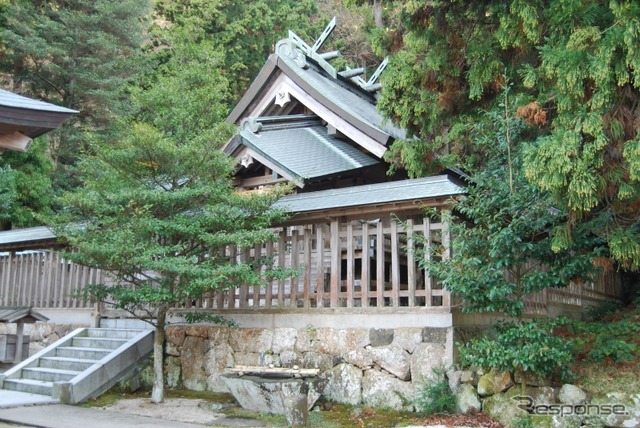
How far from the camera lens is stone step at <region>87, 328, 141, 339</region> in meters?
11.8

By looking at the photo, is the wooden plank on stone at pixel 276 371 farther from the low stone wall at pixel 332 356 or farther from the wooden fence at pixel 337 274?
the wooden fence at pixel 337 274

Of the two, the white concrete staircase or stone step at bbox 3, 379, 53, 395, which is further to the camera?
stone step at bbox 3, 379, 53, 395

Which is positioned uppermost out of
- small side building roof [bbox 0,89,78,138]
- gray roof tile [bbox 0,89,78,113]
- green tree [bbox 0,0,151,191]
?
green tree [bbox 0,0,151,191]

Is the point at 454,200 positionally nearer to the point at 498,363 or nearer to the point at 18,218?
the point at 498,363

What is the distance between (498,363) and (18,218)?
17758 mm

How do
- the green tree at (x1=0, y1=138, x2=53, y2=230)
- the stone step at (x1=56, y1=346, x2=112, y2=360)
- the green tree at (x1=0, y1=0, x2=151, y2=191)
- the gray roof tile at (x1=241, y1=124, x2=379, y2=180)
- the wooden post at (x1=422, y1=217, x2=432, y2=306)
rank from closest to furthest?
the wooden post at (x1=422, y1=217, x2=432, y2=306)
the stone step at (x1=56, y1=346, x2=112, y2=360)
the gray roof tile at (x1=241, y1=124, x2=379, y2=180)
the green tree at (x1=0, y1=138, x2=53, y2=230)
the green tree at (x1=0, y1=0, x2=151, y2=191)

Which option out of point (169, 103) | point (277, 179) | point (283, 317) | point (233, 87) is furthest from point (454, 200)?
point (233, 87)

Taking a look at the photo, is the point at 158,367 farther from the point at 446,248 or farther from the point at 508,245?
the point at 508,245

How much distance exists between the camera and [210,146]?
9648mm

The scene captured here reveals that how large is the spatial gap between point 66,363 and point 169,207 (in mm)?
3844

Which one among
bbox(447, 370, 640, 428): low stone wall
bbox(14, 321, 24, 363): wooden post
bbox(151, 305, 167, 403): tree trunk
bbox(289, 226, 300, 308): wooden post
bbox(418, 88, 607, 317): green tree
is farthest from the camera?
bbox(14, 321, 24, 363): wooden post

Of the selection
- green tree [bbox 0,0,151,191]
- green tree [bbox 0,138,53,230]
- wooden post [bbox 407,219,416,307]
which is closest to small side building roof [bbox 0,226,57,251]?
green tree [bbox 0,138,53,230]

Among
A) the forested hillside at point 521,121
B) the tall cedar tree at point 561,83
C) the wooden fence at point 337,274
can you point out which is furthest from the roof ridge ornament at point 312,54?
the wooden fence at point 337,274

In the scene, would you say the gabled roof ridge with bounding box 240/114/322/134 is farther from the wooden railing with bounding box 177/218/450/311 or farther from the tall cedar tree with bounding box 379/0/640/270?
the tall cedar tree with bounding box 379/0/640/270
